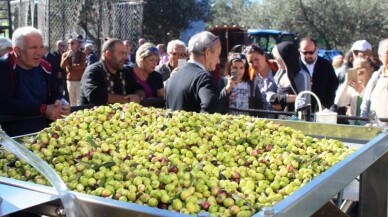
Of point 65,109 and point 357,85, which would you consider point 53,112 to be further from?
point 357,85

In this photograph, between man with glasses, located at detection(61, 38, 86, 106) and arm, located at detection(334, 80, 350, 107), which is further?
man with glasses, located at detection(61, 38, 86, 106)

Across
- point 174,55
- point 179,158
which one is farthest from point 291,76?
point 179,158

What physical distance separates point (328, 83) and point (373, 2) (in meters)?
32.6

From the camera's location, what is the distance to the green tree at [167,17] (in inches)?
1045

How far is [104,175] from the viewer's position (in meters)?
2.17

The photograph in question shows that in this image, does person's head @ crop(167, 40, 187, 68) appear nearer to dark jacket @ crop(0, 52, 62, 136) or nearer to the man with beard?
the man with beard

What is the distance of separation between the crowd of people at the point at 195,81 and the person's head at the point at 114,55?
0.4 inches

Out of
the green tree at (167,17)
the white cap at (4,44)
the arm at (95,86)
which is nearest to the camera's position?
the arm at (95,86)

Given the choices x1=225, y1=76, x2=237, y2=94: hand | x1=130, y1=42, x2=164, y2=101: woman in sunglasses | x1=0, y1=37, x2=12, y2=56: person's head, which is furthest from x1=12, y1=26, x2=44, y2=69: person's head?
x1=0, y1=37, x2=12, y2=56: person's head

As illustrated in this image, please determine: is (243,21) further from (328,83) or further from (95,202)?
(95,202)

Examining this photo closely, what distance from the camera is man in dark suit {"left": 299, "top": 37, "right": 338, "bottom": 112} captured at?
5.79m

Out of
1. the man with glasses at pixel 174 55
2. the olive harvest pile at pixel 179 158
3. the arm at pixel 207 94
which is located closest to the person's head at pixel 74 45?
the man with glasses at pixel 174 55

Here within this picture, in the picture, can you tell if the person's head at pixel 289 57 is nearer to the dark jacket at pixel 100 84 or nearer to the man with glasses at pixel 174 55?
the dark jacket at pixel 100 84

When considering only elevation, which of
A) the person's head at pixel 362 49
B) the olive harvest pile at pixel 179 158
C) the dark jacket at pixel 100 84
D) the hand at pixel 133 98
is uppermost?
the person's head at pixel 362 49
